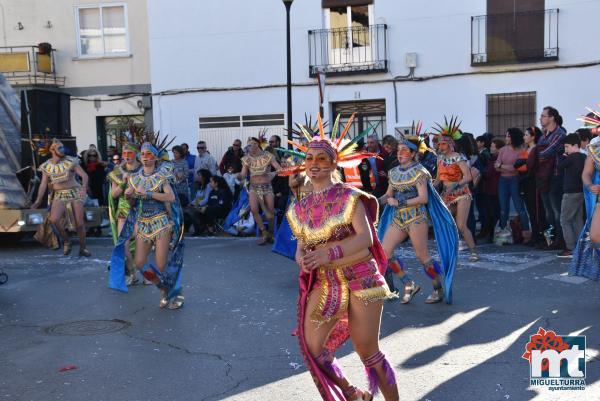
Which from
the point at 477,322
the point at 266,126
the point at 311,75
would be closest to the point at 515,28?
the point at 311,75

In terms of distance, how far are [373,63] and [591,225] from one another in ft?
43.8

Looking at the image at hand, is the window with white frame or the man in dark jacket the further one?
the window with white frame

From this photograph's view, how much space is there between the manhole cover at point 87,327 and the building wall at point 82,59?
51.3 feet

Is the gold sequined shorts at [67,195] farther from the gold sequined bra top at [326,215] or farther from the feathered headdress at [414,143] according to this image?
the gold sequined bra top at [326,215]

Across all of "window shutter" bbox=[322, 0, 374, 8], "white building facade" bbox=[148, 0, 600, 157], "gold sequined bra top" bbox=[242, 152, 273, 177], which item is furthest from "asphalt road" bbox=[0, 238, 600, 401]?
"window shutter" bbox=[322, 0, 374, 8]

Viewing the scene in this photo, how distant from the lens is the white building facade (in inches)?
727

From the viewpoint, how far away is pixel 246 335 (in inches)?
263

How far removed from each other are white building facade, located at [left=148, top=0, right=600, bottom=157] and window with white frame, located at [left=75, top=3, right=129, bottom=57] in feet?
3.76

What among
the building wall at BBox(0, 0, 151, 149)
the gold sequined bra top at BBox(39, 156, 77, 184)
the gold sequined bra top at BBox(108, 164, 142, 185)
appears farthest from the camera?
the building wall at BBox(0, 0, 151, 149)

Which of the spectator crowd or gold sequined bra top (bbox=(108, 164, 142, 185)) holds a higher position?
gold sequined bra top (bbox=(108, 164, 142, 185))

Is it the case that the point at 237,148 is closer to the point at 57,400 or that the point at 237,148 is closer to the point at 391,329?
the point at 391,329

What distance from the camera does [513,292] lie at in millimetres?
8258

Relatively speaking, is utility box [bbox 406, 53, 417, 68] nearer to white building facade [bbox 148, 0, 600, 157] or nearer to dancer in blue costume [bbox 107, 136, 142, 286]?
white building facade [bbox 148, 0, 600, 157]

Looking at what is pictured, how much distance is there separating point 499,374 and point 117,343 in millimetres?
3278
